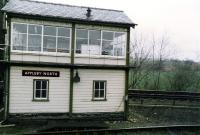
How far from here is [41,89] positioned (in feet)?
55.5

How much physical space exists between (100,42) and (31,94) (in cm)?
524

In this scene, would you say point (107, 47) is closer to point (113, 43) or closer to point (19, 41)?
point (113, 43)

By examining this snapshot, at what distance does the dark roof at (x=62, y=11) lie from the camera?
16.7 m

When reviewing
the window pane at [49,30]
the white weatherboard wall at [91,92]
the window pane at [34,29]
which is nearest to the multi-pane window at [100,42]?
the white weatherboard wall at [91,92]

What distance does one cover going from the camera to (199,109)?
2275cm

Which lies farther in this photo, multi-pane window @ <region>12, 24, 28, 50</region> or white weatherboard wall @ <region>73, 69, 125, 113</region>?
white weatherboard wall @ <region>73, 69, 125, 113</region>

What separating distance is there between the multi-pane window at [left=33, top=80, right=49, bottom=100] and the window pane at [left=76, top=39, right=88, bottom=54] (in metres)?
2.73

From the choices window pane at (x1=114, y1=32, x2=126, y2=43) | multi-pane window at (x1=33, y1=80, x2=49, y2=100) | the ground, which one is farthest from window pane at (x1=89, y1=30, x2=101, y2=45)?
the ground

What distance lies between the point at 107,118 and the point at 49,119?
3576mm

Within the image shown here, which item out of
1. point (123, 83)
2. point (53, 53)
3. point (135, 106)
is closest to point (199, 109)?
point (135, 106)

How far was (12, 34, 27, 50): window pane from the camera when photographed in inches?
647

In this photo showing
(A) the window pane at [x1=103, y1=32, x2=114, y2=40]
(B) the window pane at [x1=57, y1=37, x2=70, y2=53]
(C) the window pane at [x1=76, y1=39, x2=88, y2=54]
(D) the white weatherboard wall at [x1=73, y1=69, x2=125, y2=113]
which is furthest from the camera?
(A) the window pane at [x1=103, y1=32, x2=114, y2=40]

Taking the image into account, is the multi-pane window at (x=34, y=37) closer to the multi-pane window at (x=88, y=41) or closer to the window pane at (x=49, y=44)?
the window pane at (x=49, y=44)

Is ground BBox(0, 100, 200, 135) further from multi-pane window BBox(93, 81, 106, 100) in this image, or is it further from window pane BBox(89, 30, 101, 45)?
window pane BBox(89, 30, 101, 45)
